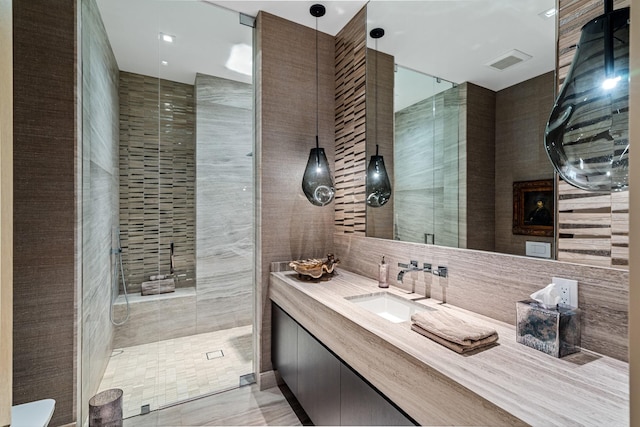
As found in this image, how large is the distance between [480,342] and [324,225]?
1619 mm

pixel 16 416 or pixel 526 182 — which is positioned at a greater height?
pixel 526 182

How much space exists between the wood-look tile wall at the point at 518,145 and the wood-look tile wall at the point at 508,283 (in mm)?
92

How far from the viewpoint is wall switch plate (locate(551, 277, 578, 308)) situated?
1.07 metres

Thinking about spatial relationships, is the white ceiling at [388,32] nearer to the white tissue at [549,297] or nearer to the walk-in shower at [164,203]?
the walk-in shower at [164,203]

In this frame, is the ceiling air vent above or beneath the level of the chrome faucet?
above

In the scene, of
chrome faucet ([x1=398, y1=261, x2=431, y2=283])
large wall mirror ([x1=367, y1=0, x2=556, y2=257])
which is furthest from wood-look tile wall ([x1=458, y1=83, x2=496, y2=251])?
chrome faucet ([x1=398, y1=261, x2=431, y2=283])

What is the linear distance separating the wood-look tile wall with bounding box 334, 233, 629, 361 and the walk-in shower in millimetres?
1359

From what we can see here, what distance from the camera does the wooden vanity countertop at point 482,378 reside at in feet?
2.41

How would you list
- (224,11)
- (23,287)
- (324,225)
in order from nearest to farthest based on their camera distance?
(23,287) → (224,11) → (324,225)

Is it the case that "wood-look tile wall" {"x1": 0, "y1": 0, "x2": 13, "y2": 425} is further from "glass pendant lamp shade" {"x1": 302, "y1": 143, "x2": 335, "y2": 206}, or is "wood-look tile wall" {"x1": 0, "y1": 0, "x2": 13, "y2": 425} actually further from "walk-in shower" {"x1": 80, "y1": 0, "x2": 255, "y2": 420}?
"glass pendant lamp shade" {"x1": 302, "y1": 143, "x2": 335, "y2": 206}

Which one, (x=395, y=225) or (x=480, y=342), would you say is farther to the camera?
(x=395, y=225)

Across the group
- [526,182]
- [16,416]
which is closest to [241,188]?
[16,416]

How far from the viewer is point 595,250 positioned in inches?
41.5

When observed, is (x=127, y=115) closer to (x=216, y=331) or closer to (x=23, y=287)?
(x=23, y=287)
